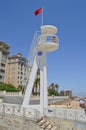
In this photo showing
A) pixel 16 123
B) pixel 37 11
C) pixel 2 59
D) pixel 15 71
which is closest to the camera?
pixel 16 123

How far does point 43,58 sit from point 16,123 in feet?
24.2

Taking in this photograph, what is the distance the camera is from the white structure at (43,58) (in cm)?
1891

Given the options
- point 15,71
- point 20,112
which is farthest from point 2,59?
point 20,112

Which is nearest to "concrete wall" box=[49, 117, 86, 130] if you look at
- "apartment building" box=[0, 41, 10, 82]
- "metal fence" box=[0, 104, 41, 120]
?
"metal fence" box=[0, 104, 41, 120]

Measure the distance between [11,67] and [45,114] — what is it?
293 ft

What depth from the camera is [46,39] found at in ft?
63.8

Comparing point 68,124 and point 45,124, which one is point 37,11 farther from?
point 68,124

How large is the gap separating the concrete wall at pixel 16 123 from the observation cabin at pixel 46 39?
25.8 feet

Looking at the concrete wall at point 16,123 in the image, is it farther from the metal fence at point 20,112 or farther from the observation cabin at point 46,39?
the observation cabin at point 46,39

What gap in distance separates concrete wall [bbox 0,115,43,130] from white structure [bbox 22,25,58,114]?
1.94 metres

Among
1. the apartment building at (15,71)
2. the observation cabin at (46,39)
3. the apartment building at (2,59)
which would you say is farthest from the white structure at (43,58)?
the apartment building at (15,71)

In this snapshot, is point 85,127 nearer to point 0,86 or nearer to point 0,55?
point 0,86

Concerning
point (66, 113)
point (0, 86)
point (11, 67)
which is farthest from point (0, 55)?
point (66, 113)

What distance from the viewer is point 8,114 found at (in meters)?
18.2
